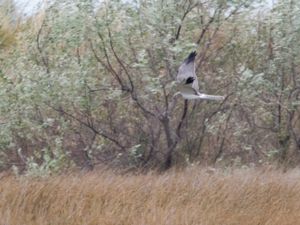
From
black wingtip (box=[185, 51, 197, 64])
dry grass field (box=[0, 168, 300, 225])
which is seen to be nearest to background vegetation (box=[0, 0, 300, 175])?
black wingtip (box=[185, 51, 197, 64])

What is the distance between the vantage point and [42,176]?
7.97 meters

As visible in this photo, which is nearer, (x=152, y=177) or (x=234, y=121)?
(x=152, y=177)

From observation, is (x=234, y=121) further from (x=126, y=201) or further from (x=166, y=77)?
(x=126, y=201)

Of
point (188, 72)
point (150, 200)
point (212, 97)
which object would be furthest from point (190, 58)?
point (150, 200)

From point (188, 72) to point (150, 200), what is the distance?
1.65 m

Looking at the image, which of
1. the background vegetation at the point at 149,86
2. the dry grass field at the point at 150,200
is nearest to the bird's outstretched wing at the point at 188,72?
the background vegetation at the point at 149,86

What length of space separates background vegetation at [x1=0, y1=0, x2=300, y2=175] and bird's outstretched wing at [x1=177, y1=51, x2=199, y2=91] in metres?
0.25

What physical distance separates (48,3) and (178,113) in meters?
1.94

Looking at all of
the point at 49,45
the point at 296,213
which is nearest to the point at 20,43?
the point at 49,45

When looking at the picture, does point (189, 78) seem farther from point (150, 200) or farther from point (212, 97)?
point (150, 200)

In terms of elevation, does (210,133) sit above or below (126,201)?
below

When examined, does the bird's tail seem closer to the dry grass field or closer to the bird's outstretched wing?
the bird's outstretched wing

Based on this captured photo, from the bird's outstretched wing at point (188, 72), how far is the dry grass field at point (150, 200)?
3.15 feet

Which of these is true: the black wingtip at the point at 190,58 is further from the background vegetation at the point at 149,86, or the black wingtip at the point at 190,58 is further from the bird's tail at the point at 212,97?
the bird's tail at the point at 212,97
